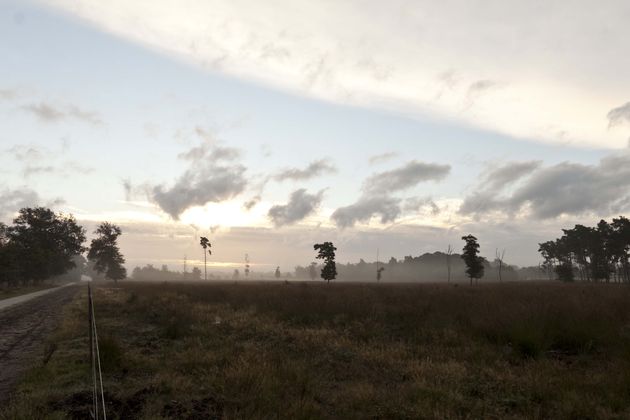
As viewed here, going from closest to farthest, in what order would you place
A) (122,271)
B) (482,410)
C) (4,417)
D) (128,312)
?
(4,417), (482,410), (128,312), (122,271)

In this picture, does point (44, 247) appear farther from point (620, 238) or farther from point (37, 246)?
point (620, 238)

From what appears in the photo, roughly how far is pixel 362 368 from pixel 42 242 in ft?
315

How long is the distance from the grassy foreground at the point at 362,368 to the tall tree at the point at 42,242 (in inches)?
2547

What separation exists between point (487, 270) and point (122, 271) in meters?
160

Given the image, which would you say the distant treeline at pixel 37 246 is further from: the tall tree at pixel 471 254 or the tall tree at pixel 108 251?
the tall tree at pixel 471 254

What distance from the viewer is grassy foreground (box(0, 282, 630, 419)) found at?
6309 millimetres

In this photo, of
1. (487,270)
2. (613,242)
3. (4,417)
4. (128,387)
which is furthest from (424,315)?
(487,270)

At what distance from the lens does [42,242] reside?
84.8m

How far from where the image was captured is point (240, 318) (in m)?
16.8

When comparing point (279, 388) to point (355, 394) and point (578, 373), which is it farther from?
point (578, 373)

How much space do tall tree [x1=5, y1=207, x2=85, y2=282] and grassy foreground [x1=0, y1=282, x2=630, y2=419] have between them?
64.7 meters

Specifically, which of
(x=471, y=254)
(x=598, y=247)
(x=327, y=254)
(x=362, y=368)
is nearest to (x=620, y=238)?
(x=598, y=247)

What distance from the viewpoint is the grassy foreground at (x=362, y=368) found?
6.31 meters

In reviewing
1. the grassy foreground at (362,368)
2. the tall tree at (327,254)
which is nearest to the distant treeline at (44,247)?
the tall tree at (327,254)
